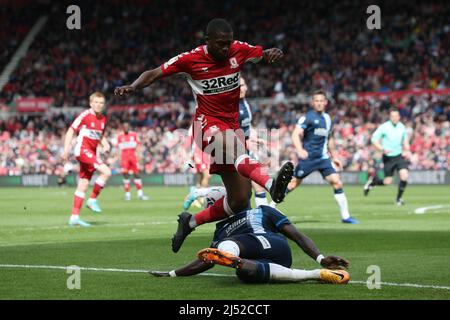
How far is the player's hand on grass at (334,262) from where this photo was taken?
→ 344 inches

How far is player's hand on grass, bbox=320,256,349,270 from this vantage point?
8750 mm

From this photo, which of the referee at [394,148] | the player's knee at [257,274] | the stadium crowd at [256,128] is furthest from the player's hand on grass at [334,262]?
the stadium crowd at [256,128]

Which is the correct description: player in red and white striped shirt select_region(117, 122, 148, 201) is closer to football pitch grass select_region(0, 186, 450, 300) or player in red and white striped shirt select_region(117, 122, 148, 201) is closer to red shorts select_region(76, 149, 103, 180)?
football pitch grass select_region(0, 186, 450, 300)

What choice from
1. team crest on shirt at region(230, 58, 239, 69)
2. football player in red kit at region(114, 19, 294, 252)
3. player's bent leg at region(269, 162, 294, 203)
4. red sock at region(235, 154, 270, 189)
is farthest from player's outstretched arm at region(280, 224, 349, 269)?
team crest on shirt at region(230, 58, 239, 69)

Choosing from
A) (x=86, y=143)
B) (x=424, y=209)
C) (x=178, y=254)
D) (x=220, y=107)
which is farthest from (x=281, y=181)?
(x=424, y=209)

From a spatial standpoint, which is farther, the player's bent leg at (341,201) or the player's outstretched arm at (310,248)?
the player's bent leg at (341,201)

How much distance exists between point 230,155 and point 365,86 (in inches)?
1286

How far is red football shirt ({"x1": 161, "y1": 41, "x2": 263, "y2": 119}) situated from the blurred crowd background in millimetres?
27310

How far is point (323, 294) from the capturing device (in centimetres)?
797

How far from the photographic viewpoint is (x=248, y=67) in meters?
47.6

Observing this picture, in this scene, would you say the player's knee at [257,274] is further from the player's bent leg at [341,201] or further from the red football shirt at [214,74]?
the player's bent leg at [341,201]

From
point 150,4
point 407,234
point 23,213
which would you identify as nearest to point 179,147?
point 150,4

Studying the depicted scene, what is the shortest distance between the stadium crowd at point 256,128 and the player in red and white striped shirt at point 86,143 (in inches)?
676

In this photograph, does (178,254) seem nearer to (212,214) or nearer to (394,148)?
(212,214)
